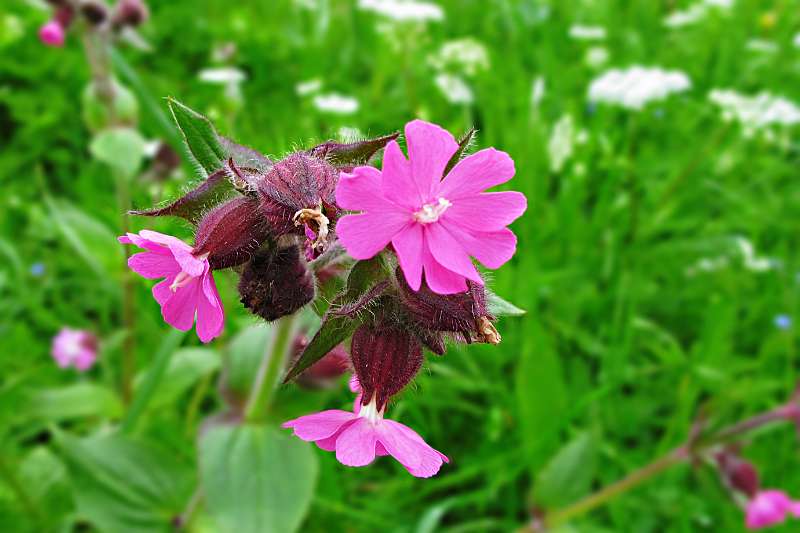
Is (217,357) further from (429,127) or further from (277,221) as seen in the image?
(429,127)

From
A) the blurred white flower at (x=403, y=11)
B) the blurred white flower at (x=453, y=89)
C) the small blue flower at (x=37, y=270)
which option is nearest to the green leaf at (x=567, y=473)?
the blurred white flower at (x=453, y=89)

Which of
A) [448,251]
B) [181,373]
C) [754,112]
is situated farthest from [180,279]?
[754,112]

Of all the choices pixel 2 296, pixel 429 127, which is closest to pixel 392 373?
pixel 429 127

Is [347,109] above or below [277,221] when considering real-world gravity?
below

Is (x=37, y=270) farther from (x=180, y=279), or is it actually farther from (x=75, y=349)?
(x=180, y=279)

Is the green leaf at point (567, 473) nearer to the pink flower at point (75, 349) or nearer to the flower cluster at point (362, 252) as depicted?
the flower cluster at point (362, 252)

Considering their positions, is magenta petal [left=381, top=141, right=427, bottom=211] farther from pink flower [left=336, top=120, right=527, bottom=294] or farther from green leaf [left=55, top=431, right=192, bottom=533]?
green leaf [left=55, top=431, right=192, bottom=533]
